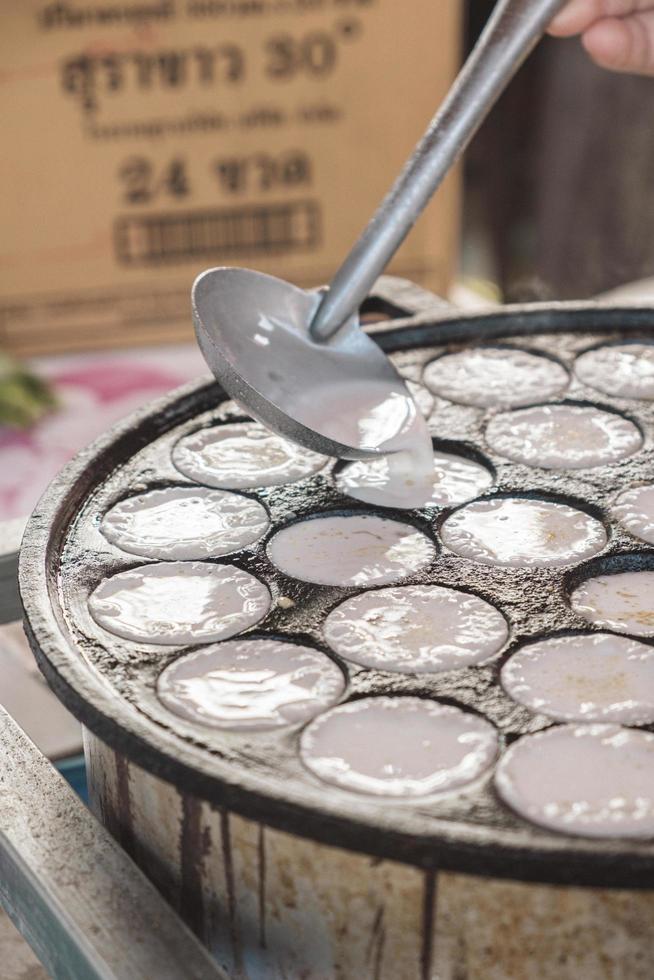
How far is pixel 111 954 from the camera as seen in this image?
53.1 inches

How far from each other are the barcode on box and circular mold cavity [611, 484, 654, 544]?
2.15m

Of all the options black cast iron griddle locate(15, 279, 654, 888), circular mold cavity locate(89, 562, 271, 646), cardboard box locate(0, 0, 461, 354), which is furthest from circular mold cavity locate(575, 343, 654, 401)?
cardboard box locate(0, 0, 461, 354)

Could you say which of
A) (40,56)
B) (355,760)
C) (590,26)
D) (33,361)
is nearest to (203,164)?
(40,56)

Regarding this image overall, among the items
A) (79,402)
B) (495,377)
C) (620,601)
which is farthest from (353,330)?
(79,402)

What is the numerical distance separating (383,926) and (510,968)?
0.14 m

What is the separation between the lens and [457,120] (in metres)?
1.90

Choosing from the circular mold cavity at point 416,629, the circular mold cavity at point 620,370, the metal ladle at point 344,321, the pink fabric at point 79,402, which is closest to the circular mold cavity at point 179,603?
the circular mold cavity at point 416,629

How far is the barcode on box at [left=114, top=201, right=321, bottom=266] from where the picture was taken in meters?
3.80

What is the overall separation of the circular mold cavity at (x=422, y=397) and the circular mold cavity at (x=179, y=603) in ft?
1.86

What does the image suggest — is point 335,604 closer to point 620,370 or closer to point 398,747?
point 398,747

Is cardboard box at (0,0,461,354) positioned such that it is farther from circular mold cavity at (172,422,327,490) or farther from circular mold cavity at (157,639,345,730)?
circular mold cavity at (157,639,345,730)

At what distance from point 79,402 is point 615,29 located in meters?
1.94

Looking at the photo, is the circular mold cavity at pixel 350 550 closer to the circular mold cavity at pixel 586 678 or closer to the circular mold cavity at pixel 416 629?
the circular mold cavity at pixel 416 629

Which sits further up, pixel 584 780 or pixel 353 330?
pixel 353 330
